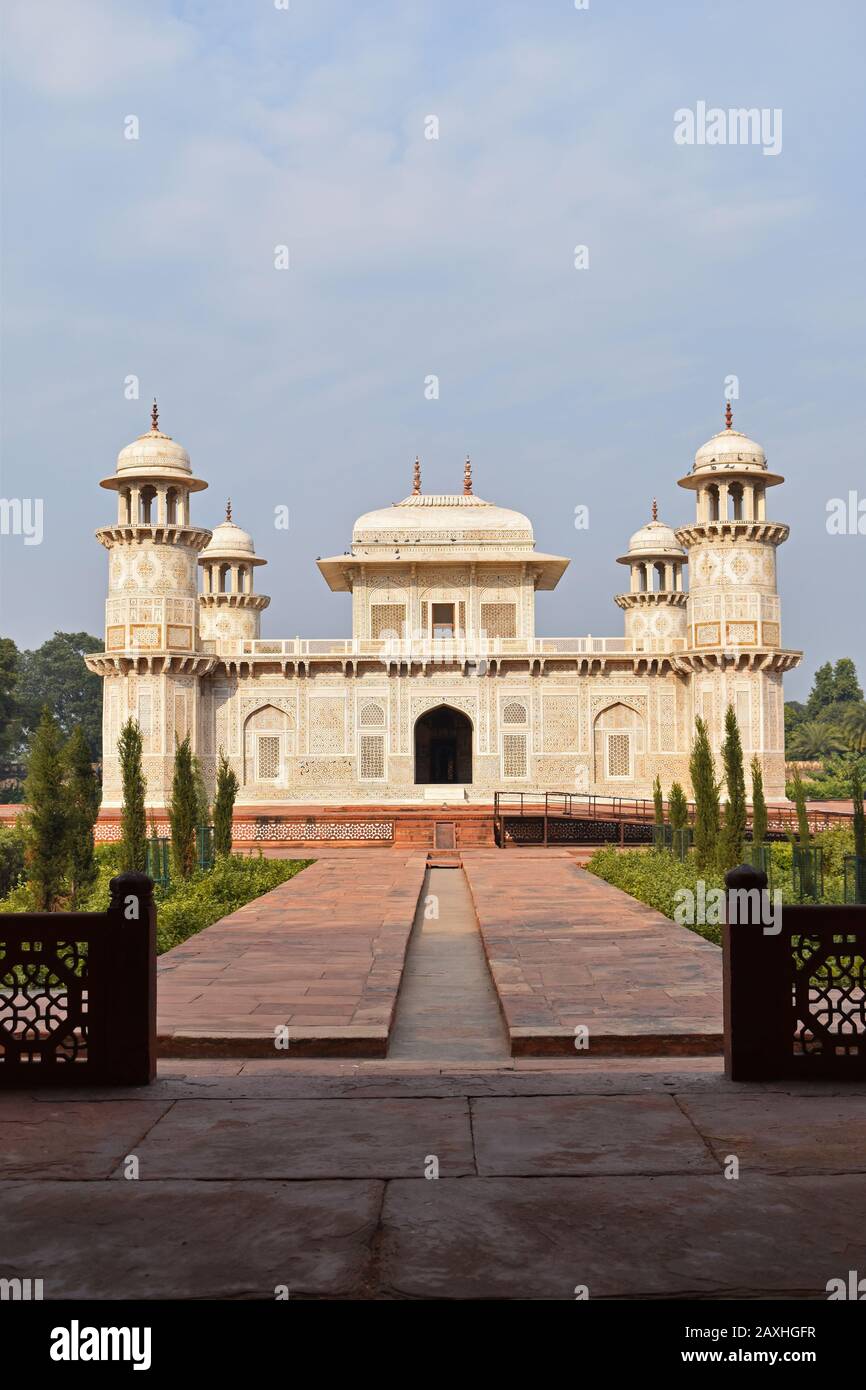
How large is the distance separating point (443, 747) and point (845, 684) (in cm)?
3874

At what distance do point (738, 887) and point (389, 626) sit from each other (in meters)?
26.5

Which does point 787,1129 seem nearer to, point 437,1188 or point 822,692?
point 437,1188

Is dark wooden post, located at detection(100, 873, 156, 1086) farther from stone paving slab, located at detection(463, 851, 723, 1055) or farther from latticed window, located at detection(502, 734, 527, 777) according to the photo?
latticed window, located at detection(502, 734, 527, 777)

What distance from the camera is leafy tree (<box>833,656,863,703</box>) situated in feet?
214

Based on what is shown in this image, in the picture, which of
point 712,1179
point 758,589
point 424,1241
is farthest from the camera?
point 758,589

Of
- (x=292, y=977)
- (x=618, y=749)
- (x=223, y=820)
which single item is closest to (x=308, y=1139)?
(x=292, y=977)

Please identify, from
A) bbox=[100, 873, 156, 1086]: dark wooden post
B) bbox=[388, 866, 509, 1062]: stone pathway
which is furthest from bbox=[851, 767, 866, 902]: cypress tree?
bbox=[100, 873, 156, 1086]: dark wooden post

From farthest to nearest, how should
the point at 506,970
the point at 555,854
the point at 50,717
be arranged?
1. the point at 555,854
2. the point at 50,717
3. the point at 506,970

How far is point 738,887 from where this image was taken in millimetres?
4516

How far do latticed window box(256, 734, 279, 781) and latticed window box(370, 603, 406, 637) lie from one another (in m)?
3.75

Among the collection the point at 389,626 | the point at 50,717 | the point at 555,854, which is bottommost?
the point at 555,854

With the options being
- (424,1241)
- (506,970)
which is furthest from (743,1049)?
(506,970)

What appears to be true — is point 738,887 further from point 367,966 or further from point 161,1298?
point 367,966

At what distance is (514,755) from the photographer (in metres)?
29.5
